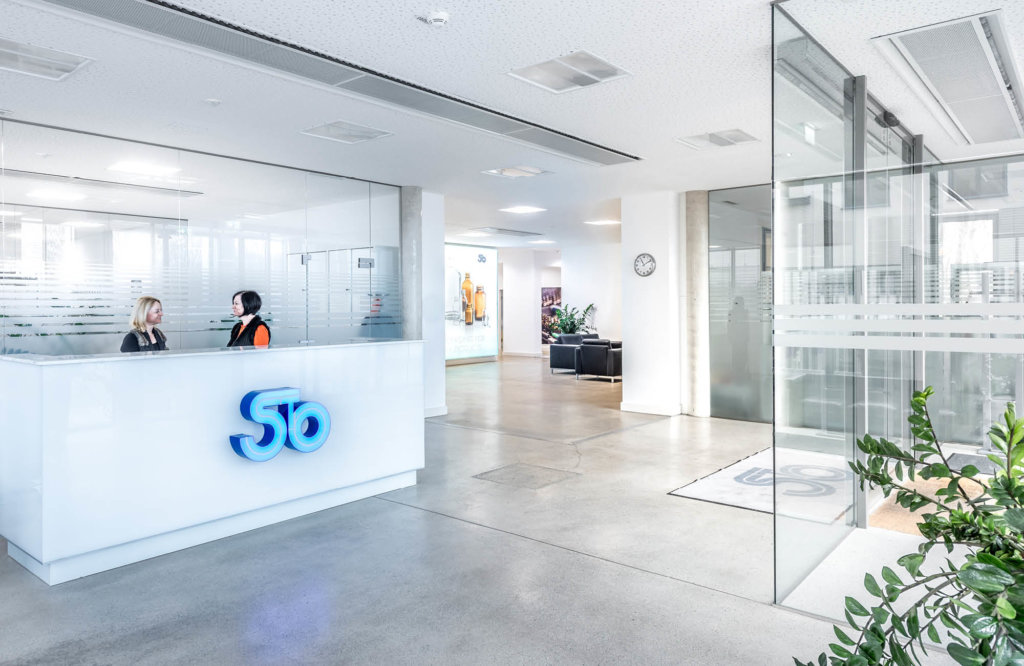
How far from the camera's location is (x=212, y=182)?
21.5ft

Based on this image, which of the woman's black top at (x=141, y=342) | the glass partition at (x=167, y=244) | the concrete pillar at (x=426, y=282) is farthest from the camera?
the concrete pillar at (x=426, y=282)

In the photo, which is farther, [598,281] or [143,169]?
[598,281]

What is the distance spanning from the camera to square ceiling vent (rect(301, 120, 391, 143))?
18.5ft

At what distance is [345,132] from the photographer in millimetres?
5820

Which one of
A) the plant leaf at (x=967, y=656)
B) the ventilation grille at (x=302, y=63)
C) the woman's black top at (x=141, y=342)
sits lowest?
the plant leaf at (x=967, y=656)

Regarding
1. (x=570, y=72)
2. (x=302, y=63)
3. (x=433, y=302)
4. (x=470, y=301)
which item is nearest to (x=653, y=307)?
(x=433, y=302)

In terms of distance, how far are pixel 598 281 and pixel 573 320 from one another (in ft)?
4.26

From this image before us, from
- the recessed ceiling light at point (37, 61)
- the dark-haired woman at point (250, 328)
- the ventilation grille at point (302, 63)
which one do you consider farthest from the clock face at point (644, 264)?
the recessed ceiling light at point (37, 61)

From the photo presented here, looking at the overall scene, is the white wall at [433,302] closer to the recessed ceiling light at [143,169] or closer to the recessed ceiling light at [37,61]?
the recessed ceiling light at [143,169]

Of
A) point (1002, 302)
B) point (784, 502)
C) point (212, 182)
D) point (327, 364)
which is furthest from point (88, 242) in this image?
point (1002, 302)

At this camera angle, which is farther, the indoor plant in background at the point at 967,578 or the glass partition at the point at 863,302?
the glass partition at the point at 863,302

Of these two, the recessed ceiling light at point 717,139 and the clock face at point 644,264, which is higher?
the recessed ceiling light at point 717,139

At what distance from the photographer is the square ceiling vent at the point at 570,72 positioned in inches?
167

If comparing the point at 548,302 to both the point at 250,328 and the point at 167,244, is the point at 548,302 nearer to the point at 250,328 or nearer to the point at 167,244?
the point at 167,244
